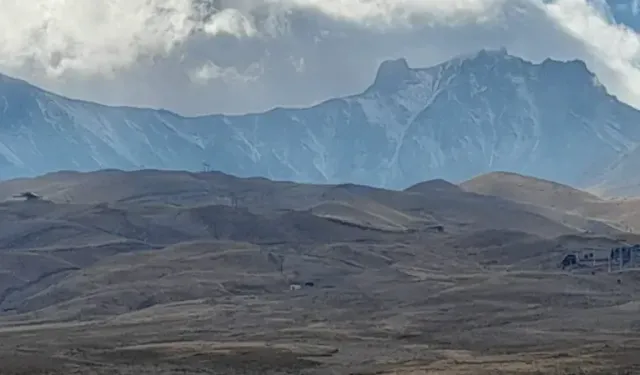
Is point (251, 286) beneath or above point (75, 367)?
above

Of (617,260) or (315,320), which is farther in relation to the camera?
(617,260)

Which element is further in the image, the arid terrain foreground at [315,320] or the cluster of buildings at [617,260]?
the cluster of buildings at [617,260]

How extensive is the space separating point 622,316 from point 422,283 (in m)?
47.9

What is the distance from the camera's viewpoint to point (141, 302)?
16438 centimetres

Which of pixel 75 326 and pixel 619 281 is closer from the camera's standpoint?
pixel 75 326

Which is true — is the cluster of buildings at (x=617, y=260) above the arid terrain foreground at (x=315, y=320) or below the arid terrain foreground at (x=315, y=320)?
above

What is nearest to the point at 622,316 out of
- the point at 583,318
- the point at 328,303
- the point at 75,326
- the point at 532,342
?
the point at 583,318

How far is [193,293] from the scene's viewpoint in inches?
6727

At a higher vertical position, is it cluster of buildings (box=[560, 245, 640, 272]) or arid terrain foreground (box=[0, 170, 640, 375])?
cluster of buildings (box=[560, 245, 640, 272])

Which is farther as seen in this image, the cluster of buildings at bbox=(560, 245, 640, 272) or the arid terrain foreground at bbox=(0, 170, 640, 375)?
the cluster of buildings at bbox=(560, 245, 640, 272)

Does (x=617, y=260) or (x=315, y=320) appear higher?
(x=617, y=260)

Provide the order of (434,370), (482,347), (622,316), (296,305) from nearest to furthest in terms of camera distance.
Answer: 1. (434,370)
2. (482,347)
3. (622,316)
4. (296,305)

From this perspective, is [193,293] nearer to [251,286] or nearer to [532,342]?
[251,286]

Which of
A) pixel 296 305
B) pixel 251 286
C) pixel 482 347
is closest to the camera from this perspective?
pixel 482 347
